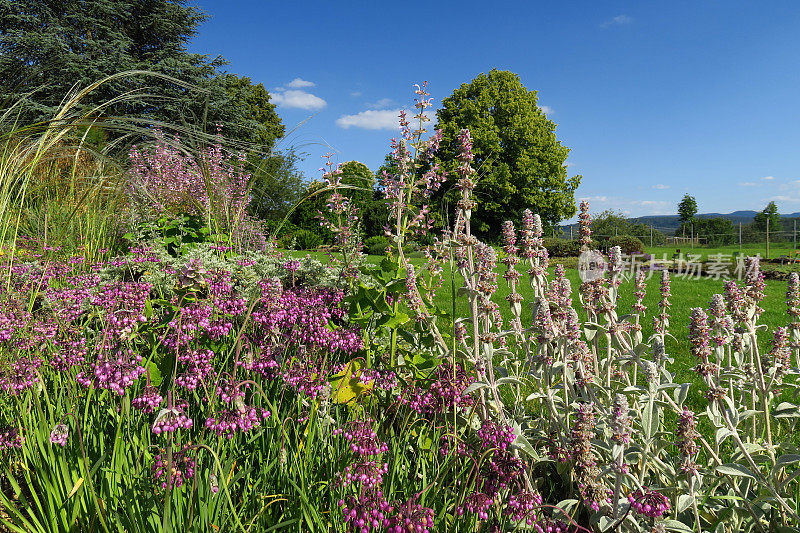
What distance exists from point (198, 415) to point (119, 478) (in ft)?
1.84

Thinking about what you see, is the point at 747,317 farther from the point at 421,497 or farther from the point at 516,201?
the point at 516,201

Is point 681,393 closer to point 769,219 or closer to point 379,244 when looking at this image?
point 379,244

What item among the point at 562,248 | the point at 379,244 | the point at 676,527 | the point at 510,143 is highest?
the point at 510,143

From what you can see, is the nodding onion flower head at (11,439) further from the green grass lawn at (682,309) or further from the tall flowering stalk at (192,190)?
the tall flowering stalk at (192,190)


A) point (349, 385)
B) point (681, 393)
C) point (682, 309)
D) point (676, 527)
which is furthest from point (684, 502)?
point (682, 309)

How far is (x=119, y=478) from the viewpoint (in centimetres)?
161

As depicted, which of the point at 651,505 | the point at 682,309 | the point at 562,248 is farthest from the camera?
the point at 562,248

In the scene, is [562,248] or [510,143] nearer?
[562,248]

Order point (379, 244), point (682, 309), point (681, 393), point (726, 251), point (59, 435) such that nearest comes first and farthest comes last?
point (59, 435) → point (681, 393) → point (682, 309) → point (379, 244) → point (726, 251)

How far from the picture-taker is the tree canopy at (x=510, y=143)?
26859mm

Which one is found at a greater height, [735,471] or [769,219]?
[769,219]

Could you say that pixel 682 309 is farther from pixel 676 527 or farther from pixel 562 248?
pixel 562 248

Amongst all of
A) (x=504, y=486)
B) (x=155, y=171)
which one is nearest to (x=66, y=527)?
(x=504, y=486)

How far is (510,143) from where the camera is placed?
28031 mm
